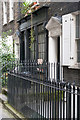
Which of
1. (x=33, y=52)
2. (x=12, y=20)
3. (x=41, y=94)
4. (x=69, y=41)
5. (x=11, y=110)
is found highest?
(x=12, y=20)

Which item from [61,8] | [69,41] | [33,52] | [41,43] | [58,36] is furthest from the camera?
[33,52]

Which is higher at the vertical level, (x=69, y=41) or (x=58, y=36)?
(x=58, y=36)

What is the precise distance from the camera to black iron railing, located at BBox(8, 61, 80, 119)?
361 centimetres

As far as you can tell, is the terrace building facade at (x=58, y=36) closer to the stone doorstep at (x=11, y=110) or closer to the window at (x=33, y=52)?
the window at (x=33, y=52)

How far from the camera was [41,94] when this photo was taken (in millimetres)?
4688

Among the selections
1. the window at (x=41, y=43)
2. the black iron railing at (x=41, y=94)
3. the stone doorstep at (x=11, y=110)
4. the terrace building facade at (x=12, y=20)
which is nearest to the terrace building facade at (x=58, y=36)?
the window at (x=41, y=43)

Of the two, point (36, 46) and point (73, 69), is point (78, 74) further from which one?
point (36, 46)

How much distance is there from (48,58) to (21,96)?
522 centimetres

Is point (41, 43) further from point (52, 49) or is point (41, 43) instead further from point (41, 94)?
point (41, 94)

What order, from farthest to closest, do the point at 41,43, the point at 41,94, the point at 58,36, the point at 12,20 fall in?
the point at 12,20 < the point at 41,43 < the point at 58,36 < the point at 41,94

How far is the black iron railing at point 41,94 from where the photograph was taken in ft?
11.8

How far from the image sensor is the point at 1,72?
9945 mm

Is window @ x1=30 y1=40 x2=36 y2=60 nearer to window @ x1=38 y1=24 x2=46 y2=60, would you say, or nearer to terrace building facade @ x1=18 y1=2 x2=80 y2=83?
terrace building facade @ x1=18 y1=2 x2=80 y2=83

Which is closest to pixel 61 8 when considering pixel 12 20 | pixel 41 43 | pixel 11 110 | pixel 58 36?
pixel 58 36
